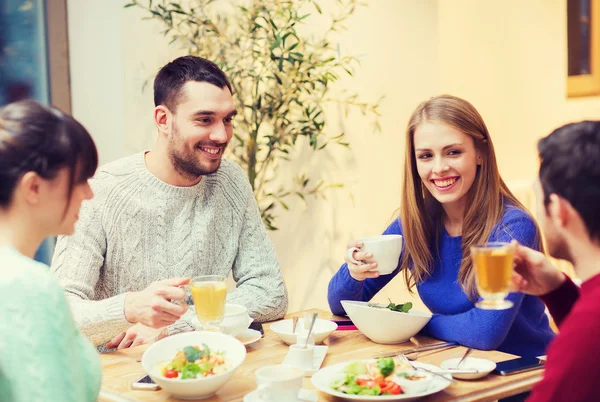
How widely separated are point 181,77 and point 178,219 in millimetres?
495

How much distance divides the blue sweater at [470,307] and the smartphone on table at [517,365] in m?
0.14

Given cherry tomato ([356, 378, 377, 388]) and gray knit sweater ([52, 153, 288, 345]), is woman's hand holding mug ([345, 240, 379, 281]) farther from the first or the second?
cherry tomato ([356, 378, 377, 388])

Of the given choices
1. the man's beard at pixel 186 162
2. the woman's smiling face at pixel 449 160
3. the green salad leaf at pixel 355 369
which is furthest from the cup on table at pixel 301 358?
the man's beard at pixel 186 162

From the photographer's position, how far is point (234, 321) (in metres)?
1.90

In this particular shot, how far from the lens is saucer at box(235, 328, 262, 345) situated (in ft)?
6.38

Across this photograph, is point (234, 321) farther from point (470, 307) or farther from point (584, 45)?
point (584, 45)

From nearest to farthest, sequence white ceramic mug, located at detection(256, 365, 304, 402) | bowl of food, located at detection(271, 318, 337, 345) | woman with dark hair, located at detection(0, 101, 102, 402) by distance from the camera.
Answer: woman with dark hair, located at detection(0, 101, 102, 402), white ceramic mug, located at detection(256, 365, 304, 402), bowl of food, located at detection(271, 318, 337, 345)

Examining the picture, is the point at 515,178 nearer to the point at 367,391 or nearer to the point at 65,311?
the point at 367,391

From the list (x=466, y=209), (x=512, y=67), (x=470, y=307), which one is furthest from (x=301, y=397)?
(x=512, y=67)

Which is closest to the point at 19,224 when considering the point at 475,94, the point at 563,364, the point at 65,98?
the point at 563,364

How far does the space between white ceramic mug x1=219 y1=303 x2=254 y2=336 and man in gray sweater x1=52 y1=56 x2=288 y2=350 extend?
0.24 meters

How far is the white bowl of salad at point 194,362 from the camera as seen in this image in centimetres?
152

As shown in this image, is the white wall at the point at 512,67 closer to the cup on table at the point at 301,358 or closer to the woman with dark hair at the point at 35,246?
the cup on table at the point at 301,358

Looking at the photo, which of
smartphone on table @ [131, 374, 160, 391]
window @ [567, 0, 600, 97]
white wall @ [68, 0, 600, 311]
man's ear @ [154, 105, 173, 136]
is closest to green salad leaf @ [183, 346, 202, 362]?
smartphone on table @ [131, 374, 160, 391]
